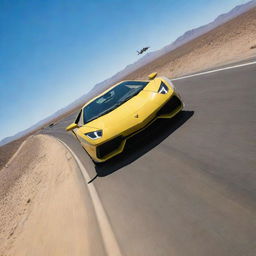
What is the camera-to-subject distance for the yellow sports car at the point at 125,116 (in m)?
4.79

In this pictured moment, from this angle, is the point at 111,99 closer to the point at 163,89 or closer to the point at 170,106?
the point at 163,89

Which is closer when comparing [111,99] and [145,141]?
[145,141]

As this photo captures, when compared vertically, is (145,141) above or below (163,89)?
below

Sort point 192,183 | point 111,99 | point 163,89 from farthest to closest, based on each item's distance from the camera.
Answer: point 111,99 < point 163,89 < point 192,183

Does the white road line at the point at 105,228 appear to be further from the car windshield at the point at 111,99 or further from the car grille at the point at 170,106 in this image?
the car grille at the point at 170,106

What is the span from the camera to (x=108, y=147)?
4.96 m

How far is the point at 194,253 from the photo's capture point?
2189 millimetres

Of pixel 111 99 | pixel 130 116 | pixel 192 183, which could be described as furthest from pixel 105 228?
pixel 111 99

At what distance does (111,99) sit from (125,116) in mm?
1476

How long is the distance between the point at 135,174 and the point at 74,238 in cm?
147

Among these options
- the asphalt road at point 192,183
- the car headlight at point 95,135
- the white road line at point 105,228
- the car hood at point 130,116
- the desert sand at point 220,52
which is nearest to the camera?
the asphalt road at point 192,183

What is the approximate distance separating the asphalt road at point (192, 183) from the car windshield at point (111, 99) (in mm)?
1109

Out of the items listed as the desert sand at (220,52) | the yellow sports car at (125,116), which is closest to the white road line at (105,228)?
the yellow sports car at (125,116)

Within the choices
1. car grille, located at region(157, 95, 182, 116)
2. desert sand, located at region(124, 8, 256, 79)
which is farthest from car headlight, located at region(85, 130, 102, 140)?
desert sand, located at region(124, 8, 256, 79)
